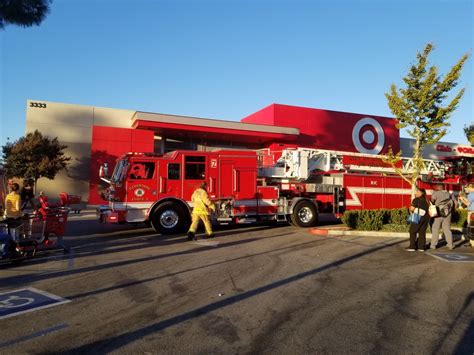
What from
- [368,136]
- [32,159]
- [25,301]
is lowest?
[25,301]

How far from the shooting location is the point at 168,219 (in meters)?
12.4

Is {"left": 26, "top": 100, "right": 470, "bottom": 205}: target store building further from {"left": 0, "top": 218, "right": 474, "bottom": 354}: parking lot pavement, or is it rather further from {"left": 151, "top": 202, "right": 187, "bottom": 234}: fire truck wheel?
{"left": 0, "top": 218, "right": 474, "bottom": 354}: parking lot pavement

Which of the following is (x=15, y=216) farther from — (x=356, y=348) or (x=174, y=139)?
(x=174, y=139)

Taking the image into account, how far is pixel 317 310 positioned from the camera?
201 inches

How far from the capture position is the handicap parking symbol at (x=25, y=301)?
16.6 feet

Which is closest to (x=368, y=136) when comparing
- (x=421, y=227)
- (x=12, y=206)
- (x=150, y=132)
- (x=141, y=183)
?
(x=150, y=132)

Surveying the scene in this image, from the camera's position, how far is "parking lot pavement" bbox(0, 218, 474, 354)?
4.10 m

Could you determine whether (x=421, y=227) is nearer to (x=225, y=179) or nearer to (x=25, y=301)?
(x=225, y=179)

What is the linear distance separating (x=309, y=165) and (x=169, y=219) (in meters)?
5.73

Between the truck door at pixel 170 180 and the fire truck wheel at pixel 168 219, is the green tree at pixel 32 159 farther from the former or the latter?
the fire truck wheel at pixel 168 219

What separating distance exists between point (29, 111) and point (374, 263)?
25.8 m

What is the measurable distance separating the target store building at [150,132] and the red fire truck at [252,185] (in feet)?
44.8

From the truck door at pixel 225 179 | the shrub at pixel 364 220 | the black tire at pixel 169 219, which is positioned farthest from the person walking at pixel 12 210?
the shrub at pixel 364 220

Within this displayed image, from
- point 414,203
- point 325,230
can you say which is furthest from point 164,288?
point 325,230
